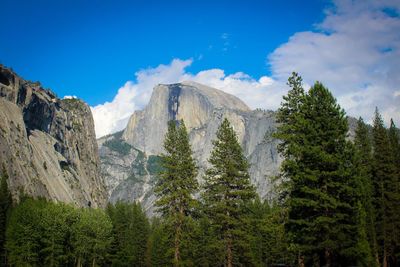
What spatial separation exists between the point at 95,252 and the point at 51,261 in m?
18.8

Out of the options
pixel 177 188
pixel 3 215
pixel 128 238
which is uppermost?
pixel 177 188

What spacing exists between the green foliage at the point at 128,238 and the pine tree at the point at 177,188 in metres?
51.0

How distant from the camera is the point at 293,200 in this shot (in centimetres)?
2381

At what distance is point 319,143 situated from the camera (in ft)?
79.3

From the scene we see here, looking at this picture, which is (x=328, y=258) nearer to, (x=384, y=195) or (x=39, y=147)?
(x=384, y=195)

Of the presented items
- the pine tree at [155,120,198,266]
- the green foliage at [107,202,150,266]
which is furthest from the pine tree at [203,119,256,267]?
the green foliage at [107,202,150,266]

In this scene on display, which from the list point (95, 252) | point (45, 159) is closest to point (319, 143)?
point (95, 252)

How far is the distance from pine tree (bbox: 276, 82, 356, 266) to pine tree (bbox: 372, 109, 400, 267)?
78.3 ft

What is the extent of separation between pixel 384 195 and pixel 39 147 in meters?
119

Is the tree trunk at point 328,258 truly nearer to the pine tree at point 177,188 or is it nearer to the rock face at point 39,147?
the pine tree at point 177,188

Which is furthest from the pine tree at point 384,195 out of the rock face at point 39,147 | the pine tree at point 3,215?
the rock face at point 39,147

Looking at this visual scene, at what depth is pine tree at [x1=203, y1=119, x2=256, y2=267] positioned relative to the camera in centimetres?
3212

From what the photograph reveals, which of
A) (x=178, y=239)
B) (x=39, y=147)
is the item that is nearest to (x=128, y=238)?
(x=178, y=239)

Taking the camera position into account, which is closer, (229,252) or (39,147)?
(229,252)
